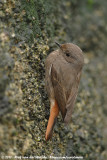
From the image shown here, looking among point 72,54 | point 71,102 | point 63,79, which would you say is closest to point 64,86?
point 63,79

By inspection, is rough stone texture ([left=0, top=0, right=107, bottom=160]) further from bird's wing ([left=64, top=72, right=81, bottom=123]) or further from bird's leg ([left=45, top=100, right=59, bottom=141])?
bird's wing ([left=64, top=72, right=81, bottom=123])

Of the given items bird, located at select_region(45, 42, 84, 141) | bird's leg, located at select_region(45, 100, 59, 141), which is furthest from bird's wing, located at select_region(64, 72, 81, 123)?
bird's leg, located at select_region(45, 100, 59, 141)

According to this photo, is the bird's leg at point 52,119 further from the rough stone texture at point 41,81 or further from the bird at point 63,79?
the rough stone texture at point 41,81

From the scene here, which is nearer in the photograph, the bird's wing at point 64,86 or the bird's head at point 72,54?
the bird's wing at point 64,86

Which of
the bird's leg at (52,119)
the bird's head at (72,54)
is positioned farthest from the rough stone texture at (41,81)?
the bird's head at (72,54)

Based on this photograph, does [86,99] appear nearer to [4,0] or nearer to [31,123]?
[31,123]

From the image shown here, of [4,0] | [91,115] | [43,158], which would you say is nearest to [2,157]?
[43,158]

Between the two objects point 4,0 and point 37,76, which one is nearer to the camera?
point 4,0

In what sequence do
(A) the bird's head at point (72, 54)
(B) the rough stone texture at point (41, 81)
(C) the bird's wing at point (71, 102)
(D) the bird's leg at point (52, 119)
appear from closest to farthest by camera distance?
(B) the rough stone texture at point (41, 81) → (D) the bird's leg at point (52, 119) → (C) the bird's wing at point (71, 102) → (A) the bird's head at point (72, 54)

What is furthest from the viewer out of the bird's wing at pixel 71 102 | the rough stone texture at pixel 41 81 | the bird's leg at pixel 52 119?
the bird's wing at pixel 71 102

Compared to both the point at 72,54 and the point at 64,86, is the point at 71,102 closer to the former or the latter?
the point at 64,86
